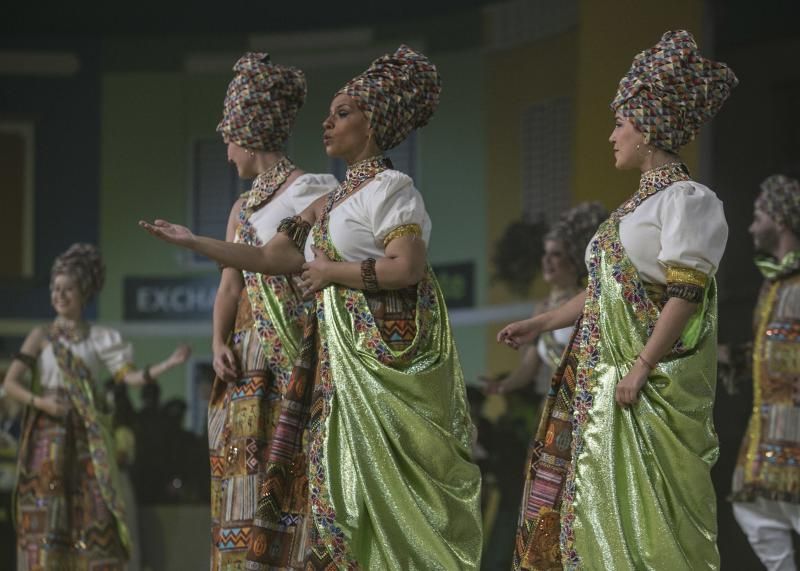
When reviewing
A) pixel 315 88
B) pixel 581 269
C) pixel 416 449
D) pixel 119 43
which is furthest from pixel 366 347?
pixel 119 43

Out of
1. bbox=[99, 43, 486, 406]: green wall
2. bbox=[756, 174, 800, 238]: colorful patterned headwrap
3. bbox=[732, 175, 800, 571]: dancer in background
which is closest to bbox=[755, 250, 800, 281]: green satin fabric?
bbox=[732, 175, 800, 571]: dancer in background

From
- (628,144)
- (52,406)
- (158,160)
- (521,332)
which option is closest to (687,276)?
(628,144)

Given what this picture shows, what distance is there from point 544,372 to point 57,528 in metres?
2.47

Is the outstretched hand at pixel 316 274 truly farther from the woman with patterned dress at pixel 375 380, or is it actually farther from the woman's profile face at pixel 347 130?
the woman's profile face at pixel 347 130

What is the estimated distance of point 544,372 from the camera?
7.31 metres

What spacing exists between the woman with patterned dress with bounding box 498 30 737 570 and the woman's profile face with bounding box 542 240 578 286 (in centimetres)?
227

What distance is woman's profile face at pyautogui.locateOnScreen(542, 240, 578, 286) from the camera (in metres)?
6.30

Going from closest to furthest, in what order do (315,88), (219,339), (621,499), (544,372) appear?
1. (621,499)
2. (219,339)
3. (544,372)
4. (315,88)

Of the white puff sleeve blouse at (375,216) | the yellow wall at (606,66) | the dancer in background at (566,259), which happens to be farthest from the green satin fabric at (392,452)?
the yellow wall at (606,66)

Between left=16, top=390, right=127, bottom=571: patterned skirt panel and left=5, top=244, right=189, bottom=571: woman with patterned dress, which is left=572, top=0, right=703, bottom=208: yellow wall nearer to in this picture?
left=5, top=244, right=189, bottom=571: woman with patterned dress

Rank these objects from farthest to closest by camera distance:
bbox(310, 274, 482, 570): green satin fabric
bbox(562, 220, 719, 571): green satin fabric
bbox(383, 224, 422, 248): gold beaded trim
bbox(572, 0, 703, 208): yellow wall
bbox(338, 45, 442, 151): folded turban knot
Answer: bbox(572, 0, 703, 208): yellow wall
bbox(338, 45, 442, 151): folded turban knot
bbox(383, 224, 422, 248): gold beaded trim
bbox(310, 274, 482, 570): green satin fabric
bbox(562, 220, 719, 571): green satin fabric

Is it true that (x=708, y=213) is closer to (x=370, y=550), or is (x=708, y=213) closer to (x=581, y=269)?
(x=370, y=550)

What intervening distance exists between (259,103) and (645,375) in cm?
169

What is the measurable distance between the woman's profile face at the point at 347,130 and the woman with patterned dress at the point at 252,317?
39cm
